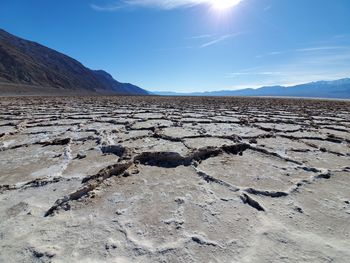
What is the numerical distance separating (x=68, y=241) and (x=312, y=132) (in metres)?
3.64

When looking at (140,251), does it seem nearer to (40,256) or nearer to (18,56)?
(40,256)

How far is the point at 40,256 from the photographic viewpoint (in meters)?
1.15

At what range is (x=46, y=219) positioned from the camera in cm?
144

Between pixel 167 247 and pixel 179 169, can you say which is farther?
pixel 179 169

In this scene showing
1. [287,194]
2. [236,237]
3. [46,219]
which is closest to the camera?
[236,237]

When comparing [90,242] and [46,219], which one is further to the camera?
[46,219]

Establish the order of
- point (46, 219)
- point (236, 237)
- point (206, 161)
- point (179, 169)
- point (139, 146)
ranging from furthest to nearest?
point (139, 146)
point (206, 161)
point (179, 169)
point (46, 219)
point (236, 237)

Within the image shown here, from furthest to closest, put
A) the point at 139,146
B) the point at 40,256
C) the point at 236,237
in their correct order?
the point at 139,146 → the point at 236,237 → the point at 40,256

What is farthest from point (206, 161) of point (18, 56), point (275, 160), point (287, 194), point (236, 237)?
point (18, 56)

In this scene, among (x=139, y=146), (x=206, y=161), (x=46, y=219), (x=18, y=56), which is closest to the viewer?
(x=46, y=219)

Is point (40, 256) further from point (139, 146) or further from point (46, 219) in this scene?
point (139, 146)

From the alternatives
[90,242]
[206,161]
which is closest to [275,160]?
[206,161]

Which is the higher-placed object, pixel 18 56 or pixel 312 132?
pixel 18 56

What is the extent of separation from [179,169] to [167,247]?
3.23ft
